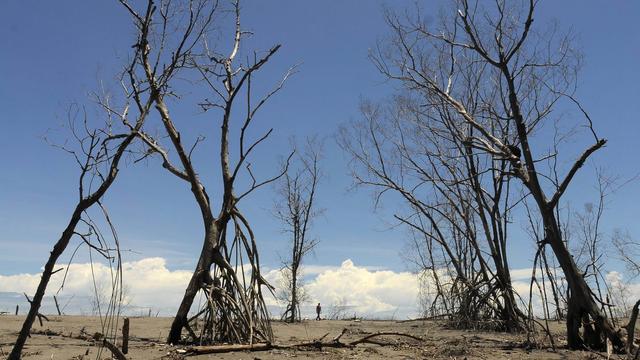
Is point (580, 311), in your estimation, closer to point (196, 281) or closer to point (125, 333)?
point (196, 281)

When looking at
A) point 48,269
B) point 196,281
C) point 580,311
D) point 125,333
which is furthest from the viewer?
point 196,281

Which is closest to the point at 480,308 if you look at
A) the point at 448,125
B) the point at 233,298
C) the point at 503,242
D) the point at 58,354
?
the point at 503,242

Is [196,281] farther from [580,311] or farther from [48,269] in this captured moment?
[580,311]

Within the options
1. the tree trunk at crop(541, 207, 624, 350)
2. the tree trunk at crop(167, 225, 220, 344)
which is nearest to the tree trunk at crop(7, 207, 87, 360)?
the tree trunk at crop(167, 225, 220, 344)

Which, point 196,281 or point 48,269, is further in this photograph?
point 196,281

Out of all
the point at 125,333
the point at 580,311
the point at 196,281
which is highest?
the point at 196,281

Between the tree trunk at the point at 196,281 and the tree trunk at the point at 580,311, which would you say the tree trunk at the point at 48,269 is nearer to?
the tree trunk at the point at 196,281

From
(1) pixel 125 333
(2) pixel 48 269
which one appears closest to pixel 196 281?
(1) pixel 125 333

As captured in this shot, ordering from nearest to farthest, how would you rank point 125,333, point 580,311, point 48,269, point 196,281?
point 48,269 → point 125,333 → point 580,311 → point 196,281

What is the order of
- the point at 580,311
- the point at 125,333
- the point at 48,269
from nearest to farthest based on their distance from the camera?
the point at 48,269 → the point at 125,333 → the point at 580,311

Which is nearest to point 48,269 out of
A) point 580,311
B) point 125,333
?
point 125,333

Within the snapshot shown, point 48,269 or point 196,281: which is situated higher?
point 196,281

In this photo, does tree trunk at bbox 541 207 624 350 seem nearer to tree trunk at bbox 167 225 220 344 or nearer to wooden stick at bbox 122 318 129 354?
tree trunk at bbox 167 225 220 344

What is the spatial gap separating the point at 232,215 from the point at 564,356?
6.66 meters
